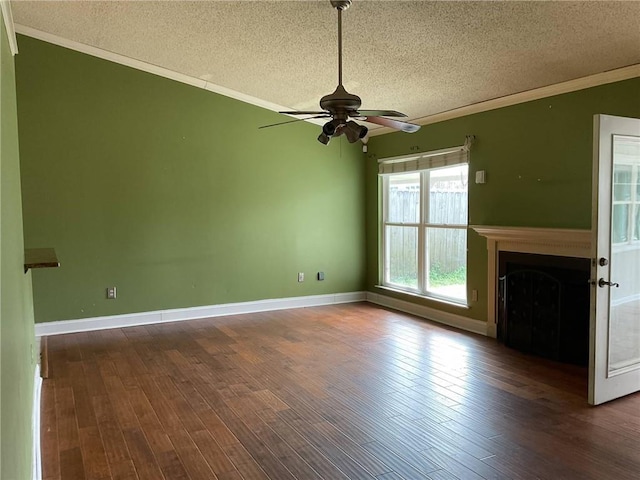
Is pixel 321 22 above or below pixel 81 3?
below

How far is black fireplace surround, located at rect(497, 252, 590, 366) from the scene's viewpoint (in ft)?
13.9

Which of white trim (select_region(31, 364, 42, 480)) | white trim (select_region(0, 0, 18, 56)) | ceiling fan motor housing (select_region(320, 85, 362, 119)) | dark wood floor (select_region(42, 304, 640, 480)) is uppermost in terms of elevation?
white trim (select_region(0, 0, 18, 56))

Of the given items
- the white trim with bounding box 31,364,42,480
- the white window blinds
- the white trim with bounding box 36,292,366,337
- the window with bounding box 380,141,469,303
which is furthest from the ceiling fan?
the white trim with bounding box 36,292,366,337

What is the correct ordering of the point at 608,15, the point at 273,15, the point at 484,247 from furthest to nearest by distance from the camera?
the point at 484,247
the point at 273,15
the point at 608,15

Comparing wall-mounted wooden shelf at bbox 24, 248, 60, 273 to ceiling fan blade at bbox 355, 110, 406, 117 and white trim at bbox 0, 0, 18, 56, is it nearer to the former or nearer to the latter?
white trim at bbox 0, 0, 18, 56

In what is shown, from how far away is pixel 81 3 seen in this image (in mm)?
4195

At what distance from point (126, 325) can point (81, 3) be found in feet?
10.9

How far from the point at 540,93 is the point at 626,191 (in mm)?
1472

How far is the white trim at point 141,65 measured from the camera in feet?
16.9

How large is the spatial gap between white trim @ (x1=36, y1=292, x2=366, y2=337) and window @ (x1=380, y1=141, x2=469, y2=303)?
2.61 feet

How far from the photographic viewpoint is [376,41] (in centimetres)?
399

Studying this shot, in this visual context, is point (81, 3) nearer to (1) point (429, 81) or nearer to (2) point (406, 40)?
(2) point (406, 40)

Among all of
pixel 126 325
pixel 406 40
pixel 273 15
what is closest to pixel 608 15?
pixel 406 40

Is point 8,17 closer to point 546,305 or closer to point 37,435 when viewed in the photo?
point 37,435
